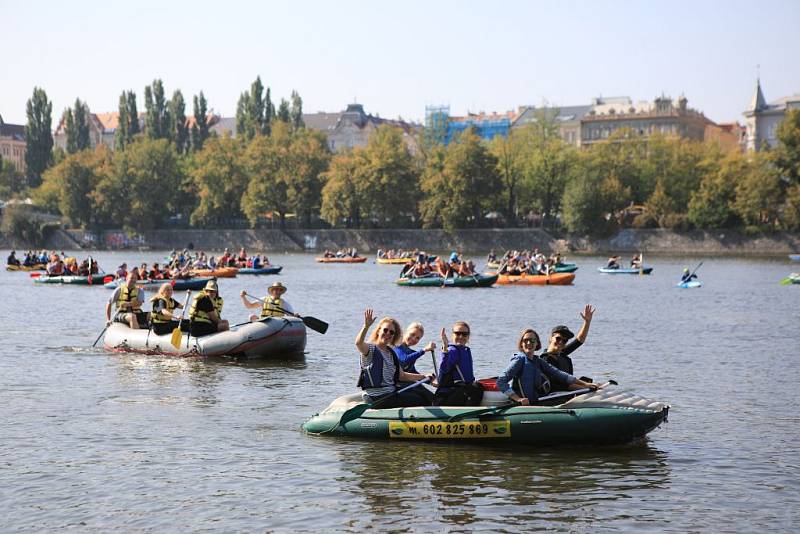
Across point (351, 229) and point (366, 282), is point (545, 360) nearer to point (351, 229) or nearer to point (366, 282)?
point (366, 282)

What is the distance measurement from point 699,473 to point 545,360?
9.29 ft

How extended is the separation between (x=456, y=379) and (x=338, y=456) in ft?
6.98

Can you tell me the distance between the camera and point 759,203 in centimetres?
10012

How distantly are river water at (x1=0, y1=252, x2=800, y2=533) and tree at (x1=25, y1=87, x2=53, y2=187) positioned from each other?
372 ft

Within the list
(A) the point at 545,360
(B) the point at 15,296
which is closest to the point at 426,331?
(A) the point at 545,360

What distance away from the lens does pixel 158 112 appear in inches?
5433

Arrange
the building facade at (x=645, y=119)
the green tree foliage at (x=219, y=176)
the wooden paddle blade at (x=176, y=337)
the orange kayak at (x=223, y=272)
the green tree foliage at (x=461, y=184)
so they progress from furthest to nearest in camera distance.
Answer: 1. the building facade at (x=645, y=119)
2. the green tree foliage at (x=219, y=176)
3. the green tree foliage at (x=461, y=184)
4. the orange kayak at (x=223, y=272)
5. the wooden paddle blade at (x=176, y=337)

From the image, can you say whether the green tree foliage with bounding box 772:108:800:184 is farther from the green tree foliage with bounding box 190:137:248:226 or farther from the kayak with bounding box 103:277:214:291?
the kayak with bounding box 103:277:214:291

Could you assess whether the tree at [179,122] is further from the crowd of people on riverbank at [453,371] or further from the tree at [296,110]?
the crowd of people on riverbank at [453,371]

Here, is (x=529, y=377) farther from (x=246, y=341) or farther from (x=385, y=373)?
(x=246, y=341)

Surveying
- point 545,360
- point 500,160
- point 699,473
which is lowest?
point 699,473

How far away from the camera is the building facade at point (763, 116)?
6250 inches

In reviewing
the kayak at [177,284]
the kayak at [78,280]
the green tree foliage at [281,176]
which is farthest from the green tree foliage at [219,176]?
the kayak at [177,284]

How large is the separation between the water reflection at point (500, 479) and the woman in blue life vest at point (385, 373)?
0.70 meters
